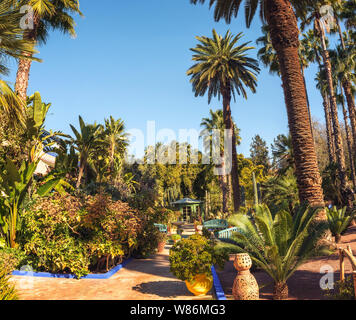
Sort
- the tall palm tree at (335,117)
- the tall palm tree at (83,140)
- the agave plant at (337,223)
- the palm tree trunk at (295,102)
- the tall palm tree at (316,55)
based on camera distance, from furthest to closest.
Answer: the tall palm tree at (316,55)
the tall palm tree at (335,117)
the tall palm tree at (83,140)
the agave plant at (337,223)
the palm tree trunk at (295,102)

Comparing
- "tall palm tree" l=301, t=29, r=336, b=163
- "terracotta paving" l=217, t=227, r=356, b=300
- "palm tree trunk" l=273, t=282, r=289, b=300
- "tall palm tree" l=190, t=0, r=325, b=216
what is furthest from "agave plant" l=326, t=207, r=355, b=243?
"tall palm tree" l=301, t=29, r=336, b=163

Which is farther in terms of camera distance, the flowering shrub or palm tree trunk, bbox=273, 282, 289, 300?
the flowering shrub

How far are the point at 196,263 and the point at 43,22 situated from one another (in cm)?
1646

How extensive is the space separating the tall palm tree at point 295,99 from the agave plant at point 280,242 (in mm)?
2168

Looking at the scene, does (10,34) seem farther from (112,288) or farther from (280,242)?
(280,242)

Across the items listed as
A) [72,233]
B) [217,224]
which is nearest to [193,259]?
[72,233]

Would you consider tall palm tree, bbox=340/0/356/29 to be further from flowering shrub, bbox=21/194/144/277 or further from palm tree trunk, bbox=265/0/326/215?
flowering shrub, bbox=21/194/144/277

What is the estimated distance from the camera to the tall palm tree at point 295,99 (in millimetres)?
9047

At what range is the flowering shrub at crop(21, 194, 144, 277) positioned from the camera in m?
8.60

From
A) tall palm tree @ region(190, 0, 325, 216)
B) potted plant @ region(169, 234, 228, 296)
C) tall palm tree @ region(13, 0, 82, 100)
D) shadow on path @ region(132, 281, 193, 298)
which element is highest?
tall palm tree @ region(13, 0, 82, 100)

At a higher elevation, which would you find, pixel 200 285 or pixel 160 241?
pixel 160 241

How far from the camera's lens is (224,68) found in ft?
75.7

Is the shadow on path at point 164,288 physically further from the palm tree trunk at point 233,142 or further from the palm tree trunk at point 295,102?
the palm tree trunk at point 233,142

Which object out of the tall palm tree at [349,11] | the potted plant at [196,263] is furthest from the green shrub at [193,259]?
the tall palm tree at [349,11]
